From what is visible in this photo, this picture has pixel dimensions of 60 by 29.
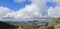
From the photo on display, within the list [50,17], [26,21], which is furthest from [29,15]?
[50,17]

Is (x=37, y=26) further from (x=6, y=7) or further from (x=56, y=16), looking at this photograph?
(x=6, y=7)

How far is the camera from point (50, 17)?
4016 millimetres

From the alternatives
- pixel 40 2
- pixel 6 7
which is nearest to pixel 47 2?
pixel 40 2

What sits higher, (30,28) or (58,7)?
(58,7)

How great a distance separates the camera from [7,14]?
3.95 metres

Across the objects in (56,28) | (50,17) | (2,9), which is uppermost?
(2,9)

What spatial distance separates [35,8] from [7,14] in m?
0.65

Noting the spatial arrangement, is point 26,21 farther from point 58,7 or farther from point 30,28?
point 58,7

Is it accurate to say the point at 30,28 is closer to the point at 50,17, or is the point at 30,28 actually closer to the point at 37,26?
the point at 37,26

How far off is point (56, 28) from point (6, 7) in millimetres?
1230

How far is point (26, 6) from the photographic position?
13.1 ft

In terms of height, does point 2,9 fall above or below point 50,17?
above

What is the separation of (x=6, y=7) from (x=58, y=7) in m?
1.19

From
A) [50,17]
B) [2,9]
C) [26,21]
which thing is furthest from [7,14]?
[50,17]
